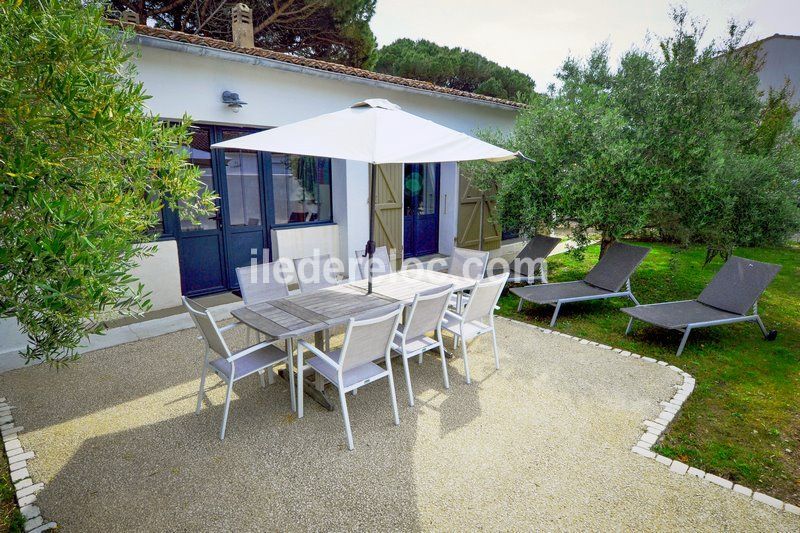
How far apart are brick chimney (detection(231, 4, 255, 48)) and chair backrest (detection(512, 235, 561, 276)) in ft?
18.1

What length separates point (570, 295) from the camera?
18.6 feet

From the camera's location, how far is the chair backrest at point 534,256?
672cm

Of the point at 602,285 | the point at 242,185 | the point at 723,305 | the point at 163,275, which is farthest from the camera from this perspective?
the point at 242,185

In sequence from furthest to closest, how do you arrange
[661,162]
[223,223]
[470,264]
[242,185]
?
[242,185] < [223,223] < [661,162] < [470,264]

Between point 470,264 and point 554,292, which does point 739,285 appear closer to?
point 554,292

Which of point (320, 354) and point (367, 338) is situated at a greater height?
point (367, 338)

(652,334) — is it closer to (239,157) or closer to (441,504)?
(441,504)

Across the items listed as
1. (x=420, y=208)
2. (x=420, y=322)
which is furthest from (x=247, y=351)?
(x=420, y=208)

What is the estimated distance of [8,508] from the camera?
8.07ft

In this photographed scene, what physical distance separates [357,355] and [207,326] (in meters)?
1.09

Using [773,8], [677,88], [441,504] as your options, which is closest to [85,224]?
[441,504]

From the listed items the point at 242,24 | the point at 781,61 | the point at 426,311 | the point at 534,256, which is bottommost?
the point at 534,256

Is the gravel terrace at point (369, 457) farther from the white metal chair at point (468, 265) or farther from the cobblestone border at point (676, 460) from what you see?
the white metal chair at point (468, 265)

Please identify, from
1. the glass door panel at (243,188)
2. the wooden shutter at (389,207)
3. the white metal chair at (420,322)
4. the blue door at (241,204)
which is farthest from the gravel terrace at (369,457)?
the wooden shutter at (389,207)
